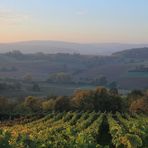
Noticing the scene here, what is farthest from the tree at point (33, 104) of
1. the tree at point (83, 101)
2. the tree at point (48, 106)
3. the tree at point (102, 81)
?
the tree at point (102, 81)

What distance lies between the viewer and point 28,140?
904 inches

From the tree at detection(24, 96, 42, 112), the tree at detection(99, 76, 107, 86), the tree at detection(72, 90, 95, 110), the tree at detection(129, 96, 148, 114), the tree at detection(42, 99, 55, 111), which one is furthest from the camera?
the tree at detection(99, 76, 107, 86)

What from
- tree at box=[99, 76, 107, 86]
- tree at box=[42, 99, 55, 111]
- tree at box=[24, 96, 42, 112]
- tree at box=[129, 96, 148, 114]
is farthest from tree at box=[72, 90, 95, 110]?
tree at box=[99, 76, 107, 86]

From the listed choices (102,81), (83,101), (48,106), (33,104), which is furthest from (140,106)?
(102,81)

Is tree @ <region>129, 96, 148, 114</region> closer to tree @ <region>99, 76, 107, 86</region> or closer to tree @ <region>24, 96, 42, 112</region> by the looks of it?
tree @ <region>24, 96, 42, 112</region>

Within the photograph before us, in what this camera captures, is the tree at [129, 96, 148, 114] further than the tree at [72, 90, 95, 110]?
No

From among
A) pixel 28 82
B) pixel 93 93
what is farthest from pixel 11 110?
pixel 28 82

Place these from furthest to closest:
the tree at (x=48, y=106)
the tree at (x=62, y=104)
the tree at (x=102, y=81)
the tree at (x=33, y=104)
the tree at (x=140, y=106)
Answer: the tree at (x=102, y=81) → the tree at (x=33, y=104) → the tree at (x=140, y=106) → the tree at (x=62, y=104) → the tree at (x=48, y=106)

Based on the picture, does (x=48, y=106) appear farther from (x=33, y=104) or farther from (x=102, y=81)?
(x=102, y=81)

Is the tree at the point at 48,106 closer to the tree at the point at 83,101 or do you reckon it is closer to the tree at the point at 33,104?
the tree at the point at 33,104

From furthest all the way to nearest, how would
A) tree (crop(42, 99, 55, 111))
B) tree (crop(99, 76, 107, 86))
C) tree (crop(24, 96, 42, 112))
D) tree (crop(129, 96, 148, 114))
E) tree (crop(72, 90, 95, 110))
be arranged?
1. tree (crop(99, 76, 107, 86))
2. tree (crop(24, 96, 42, 112))
3. tree (crop(72, 90, 95, 110))
4. tree (crop(129, 96, 148, 114))
5. tree (crop(42, 99, 55, 111))

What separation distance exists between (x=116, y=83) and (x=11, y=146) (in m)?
163

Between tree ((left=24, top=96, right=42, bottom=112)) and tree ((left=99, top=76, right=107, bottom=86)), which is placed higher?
tree ((left=24, top=96, right=42, bottom=112))

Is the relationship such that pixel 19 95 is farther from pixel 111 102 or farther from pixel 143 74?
pixel 143 74
